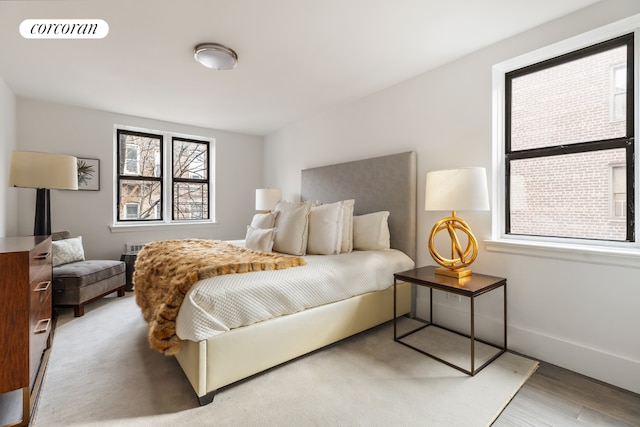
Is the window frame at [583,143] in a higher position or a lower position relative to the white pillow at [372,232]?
higher

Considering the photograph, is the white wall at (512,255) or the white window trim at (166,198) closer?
the white wall at (512,255)

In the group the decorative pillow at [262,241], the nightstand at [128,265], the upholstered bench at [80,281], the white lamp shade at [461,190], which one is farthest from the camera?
the nightstand at [128,265]

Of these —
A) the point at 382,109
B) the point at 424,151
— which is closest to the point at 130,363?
the point at 424,151

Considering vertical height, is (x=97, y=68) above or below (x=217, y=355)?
above

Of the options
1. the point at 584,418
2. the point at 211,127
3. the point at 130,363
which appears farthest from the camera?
the point at 211,127

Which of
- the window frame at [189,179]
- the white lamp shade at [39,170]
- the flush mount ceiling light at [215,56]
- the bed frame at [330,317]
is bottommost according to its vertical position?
the bed frame at [330,317]

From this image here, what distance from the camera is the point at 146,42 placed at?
7.49 feet

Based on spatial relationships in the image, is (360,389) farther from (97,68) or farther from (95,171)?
(95,171)

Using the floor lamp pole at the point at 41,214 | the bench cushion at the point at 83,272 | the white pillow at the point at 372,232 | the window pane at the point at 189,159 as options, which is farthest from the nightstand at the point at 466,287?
the window pane at the point at 189,159

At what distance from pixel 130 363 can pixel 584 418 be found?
9.05 feet

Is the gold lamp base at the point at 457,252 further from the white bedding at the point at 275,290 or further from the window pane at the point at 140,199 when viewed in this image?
the window pane at the point at 140,199

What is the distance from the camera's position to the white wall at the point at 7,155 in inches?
115

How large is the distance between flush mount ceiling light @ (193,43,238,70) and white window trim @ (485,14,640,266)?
2.21 metres

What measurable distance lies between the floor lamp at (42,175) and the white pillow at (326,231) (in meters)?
2.41
